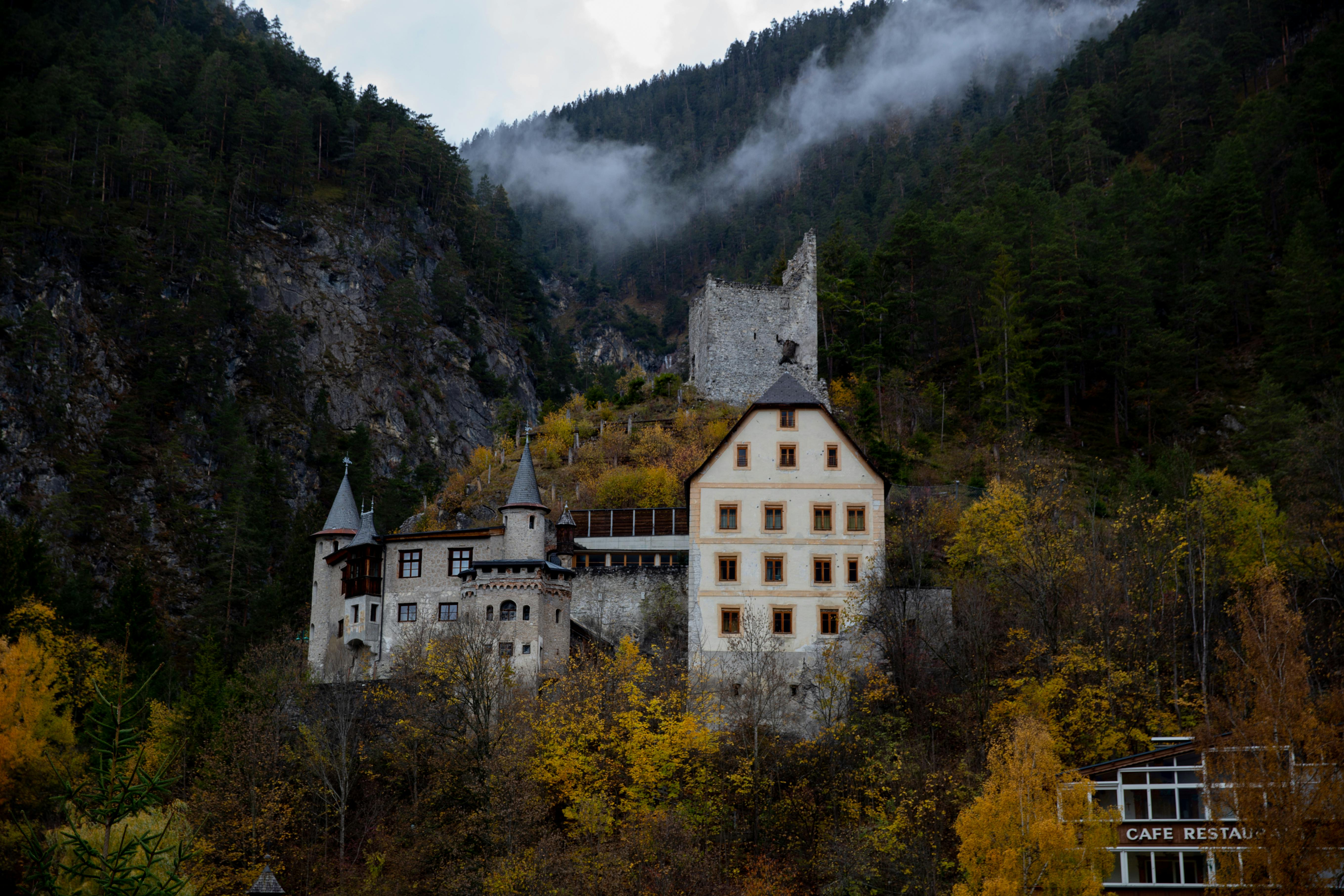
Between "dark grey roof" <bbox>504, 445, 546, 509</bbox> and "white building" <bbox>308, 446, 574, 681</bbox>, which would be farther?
"dark grey roof" <bbox>504, 445, 546, 509</bbox>

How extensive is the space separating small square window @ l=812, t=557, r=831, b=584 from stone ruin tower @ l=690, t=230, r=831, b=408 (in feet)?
108

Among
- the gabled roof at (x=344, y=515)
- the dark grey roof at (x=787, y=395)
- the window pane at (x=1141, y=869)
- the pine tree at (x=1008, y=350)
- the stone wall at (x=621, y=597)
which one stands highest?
the pine tree at (x=1008, y=350)

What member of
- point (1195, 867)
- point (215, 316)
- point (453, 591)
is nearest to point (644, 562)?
point (453, 591)

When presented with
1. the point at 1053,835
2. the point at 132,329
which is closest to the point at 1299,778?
the point at 1053,835

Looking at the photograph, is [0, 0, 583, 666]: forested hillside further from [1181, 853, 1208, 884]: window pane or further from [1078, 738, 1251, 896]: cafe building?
[1181, 853, 1208, 884]: window pane

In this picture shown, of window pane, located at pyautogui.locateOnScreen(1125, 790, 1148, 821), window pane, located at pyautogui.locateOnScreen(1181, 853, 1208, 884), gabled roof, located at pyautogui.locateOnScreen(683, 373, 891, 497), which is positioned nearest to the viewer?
window pane, located at pyautogui.locateOnScreen(1181, 853, 1208, 884)

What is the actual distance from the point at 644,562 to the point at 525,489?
243 inches

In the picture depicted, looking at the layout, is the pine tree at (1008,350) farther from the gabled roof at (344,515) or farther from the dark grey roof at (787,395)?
the gabled roof at (344,515)

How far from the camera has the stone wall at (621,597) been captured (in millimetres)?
49812

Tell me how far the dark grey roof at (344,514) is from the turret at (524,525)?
32.5 feet

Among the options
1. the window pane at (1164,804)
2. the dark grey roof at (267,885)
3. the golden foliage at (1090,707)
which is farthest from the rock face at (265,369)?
the window pane at (1164,804)

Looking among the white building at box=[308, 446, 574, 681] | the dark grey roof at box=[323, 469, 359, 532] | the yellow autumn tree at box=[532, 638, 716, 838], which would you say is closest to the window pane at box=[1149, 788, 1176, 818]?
the yellow autumn tree at box=[532, 638, 716, 838]

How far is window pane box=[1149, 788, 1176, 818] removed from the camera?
3247 cm

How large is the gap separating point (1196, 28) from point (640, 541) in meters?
88.8
